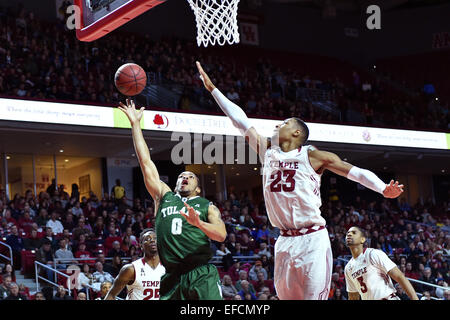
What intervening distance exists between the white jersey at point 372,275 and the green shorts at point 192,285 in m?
2.92

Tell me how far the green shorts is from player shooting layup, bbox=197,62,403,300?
553 millimetres

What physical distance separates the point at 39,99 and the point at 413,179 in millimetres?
17130

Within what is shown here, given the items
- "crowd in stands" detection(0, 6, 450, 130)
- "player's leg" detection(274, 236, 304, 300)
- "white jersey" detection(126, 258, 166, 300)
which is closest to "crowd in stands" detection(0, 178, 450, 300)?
"white jersey" detection(126, 258, 166, 300)

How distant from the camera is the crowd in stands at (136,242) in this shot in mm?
13414

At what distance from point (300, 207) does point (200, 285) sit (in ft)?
3.25

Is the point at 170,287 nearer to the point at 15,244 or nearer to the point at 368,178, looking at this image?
the point at 368,178

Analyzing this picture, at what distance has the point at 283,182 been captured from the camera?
5504 mm

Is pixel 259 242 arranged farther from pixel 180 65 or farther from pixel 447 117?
pixel 447 117

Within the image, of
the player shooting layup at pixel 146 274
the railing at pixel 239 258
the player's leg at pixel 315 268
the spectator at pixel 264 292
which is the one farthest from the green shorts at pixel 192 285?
the railing at pixel 239 258

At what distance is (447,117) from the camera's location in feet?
82.6

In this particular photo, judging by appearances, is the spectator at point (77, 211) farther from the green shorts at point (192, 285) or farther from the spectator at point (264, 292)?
the green shorts at point (192, 285)

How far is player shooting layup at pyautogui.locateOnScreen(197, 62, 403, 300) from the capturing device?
5309mm

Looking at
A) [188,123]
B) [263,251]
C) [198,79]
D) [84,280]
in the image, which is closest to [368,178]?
[84,280]

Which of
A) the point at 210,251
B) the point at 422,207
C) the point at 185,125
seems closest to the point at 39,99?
the point at 185,125
